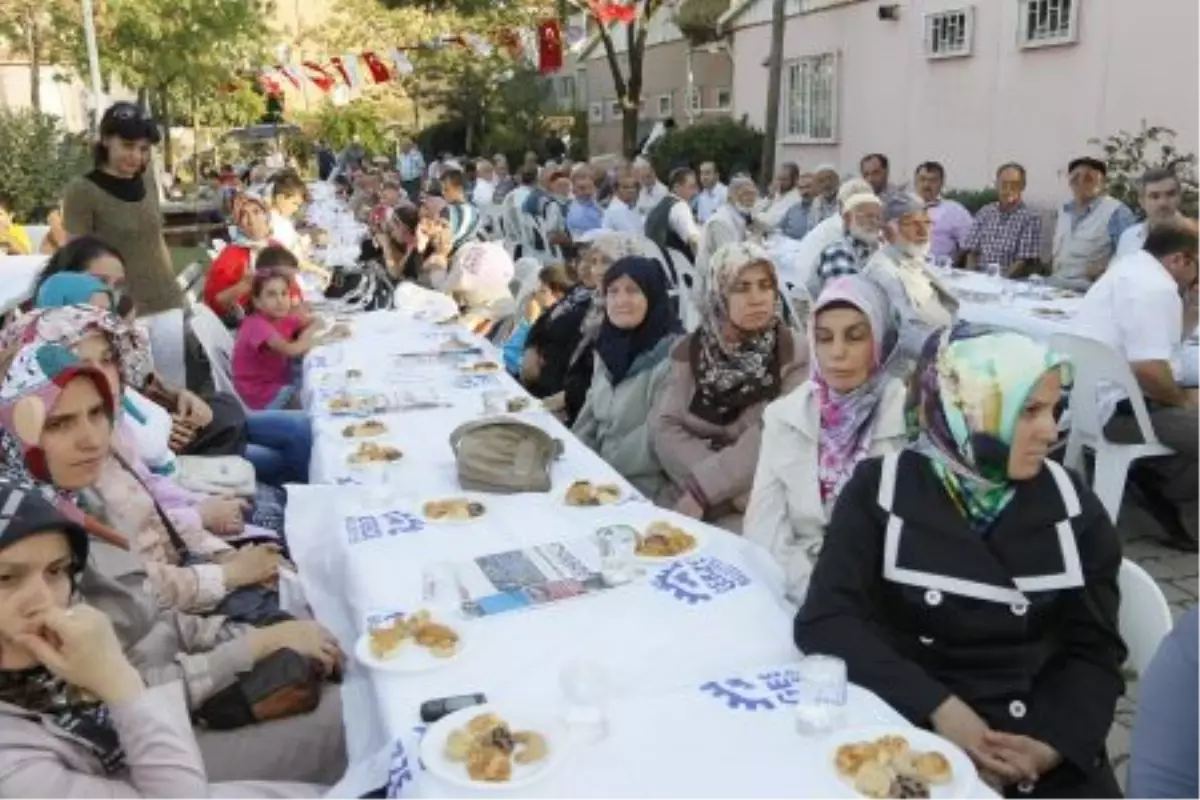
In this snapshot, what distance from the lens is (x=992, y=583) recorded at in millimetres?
1878

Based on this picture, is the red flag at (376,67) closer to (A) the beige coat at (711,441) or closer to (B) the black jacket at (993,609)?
(A) the beige coat at (711,441)

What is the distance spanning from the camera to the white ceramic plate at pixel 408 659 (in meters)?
1.89

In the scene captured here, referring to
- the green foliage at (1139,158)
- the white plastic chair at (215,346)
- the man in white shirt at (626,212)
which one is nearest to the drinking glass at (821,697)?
the white plastic chair at (215,346)

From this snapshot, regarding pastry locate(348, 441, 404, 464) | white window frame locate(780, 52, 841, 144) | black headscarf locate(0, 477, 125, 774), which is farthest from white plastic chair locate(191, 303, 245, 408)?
white window frame locate(780, 52, 841, 144)

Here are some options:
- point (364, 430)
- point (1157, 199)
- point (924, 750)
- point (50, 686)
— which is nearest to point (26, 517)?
point (50, 686)

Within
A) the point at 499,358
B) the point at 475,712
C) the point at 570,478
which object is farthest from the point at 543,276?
the point at 475,712

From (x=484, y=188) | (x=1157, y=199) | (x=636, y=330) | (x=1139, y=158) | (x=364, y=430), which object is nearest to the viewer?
(x=364, y=430)

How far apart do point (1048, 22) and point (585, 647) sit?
34.9ft

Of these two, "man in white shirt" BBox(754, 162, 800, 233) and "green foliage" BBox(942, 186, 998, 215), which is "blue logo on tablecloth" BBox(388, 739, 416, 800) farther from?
"green foliage" BBox(942, 186, 998, 215)

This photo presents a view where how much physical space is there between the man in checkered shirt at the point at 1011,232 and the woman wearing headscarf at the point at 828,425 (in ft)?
17.3

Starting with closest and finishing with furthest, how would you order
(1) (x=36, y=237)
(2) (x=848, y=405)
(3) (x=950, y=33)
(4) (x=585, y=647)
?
A: (4) (x=585, y=647) < (2) (x=848, y=405) < (1) (x=36, y=237) < (3) (x=950, y=33)

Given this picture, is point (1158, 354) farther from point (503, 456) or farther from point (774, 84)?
point (774, 84)

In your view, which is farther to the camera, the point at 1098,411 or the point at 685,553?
the point at 1098,411

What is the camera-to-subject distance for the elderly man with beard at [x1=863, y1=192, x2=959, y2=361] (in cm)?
487
